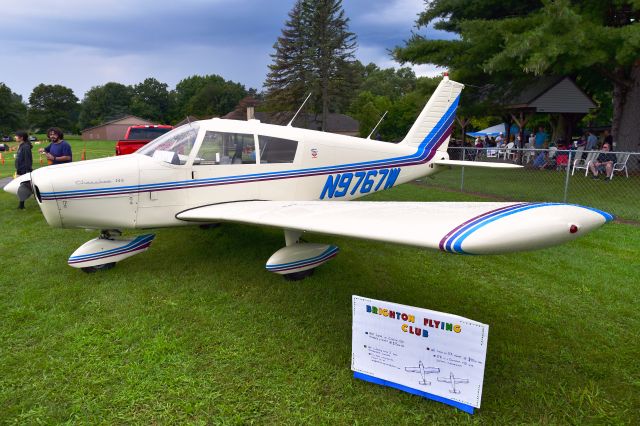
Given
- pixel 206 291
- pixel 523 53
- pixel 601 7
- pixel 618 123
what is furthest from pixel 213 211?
pixel 618 123

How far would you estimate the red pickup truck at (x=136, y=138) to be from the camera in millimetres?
14020

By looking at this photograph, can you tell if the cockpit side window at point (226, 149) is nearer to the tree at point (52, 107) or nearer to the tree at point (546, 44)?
the tree at point (546, 44)

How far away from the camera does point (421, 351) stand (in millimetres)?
2574

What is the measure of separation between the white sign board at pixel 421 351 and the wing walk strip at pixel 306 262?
5.99 feet

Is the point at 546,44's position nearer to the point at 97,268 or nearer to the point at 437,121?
the point at 437,121

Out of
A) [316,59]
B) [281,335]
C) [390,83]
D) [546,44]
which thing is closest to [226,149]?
[281,335]

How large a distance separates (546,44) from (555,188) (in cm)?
414

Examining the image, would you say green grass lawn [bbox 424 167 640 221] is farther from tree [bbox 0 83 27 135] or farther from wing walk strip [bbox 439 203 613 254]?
tree [bbox 0 83 27 135]

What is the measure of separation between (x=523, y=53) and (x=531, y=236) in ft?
33.2

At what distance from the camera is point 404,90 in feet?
278

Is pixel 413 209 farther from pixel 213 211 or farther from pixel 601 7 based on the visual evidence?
pixel 601 7

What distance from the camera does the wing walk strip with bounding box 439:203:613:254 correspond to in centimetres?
236

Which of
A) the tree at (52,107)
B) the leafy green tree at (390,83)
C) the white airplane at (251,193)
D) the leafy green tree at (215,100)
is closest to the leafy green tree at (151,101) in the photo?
the leafy green tree at (215,100)

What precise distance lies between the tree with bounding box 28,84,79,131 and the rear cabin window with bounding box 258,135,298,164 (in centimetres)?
11167
